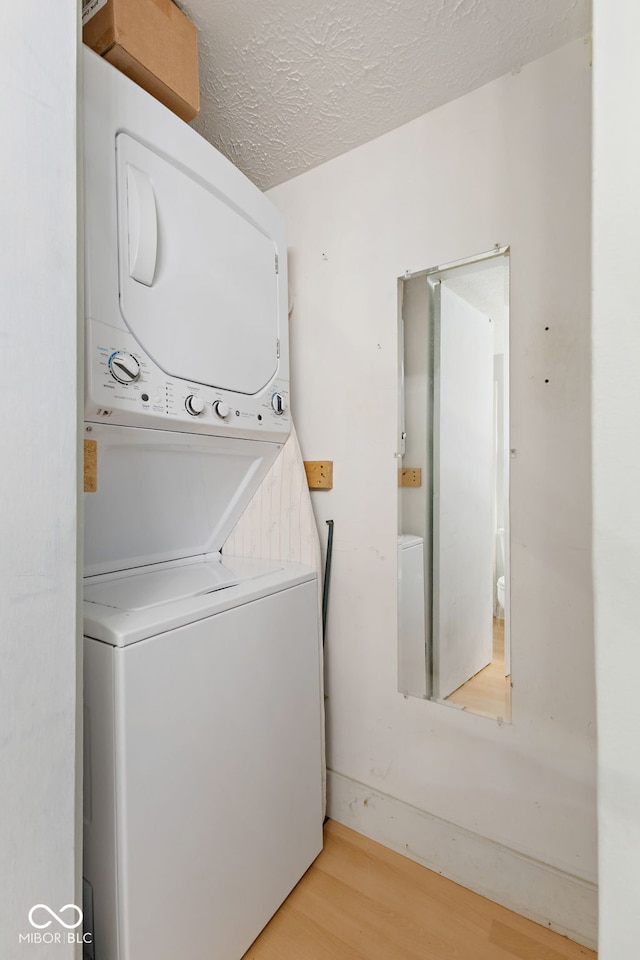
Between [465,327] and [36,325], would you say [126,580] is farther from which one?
[465,327]

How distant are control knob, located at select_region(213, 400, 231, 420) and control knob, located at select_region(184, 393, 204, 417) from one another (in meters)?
0.07

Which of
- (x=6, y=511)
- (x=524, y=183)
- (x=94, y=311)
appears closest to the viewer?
(x=6, y=511)

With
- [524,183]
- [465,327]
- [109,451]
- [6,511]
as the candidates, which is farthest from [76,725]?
[524,183]

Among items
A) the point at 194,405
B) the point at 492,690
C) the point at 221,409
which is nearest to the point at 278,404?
the point at 221,409

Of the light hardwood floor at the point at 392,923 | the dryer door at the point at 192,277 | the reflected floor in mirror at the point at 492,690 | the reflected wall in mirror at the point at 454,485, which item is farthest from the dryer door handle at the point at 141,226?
the light hardwood floor at the point at 392,923

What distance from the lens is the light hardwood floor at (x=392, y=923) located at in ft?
4.28

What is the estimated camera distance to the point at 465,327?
1646 millimetres

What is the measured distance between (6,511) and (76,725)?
41 centimetres

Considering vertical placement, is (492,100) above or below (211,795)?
above

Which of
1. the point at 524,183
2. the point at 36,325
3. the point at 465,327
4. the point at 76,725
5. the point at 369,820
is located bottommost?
the point at 369,820

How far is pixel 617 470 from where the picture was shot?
0.47 metres

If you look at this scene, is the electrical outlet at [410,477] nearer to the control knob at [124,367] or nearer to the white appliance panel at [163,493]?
the white appliance panel at [163,493]

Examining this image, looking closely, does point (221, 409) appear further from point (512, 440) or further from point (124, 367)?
point (512, 440)

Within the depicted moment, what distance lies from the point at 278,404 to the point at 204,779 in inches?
45.2
